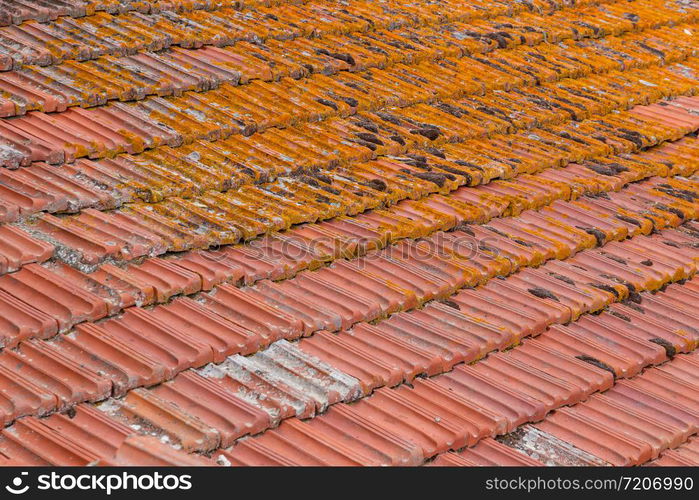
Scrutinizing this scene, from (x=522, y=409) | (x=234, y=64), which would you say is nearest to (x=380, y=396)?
(x=522, y=409)

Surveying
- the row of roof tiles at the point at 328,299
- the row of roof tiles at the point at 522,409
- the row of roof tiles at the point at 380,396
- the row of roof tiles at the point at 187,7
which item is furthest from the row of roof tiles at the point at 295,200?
the row of roof tiles at the point at 187,7

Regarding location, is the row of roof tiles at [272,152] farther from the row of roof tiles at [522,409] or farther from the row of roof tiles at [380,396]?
the row of roof tiles at [522,409]

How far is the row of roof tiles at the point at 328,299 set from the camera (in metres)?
2.85

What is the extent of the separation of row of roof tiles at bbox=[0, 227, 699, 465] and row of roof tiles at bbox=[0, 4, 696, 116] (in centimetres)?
164

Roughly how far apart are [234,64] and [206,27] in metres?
0.39

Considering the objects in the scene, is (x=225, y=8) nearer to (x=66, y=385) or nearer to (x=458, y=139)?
(x=458, y=139)

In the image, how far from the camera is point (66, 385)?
8.98 ft

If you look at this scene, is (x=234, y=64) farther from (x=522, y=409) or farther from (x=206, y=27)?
(x=522, y=409)

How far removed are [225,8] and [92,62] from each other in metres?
1.18

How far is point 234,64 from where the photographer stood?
4762mm

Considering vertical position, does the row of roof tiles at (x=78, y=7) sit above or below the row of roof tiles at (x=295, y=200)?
above

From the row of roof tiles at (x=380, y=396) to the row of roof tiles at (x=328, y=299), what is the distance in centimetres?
5

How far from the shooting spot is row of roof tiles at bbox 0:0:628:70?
14.1 feet

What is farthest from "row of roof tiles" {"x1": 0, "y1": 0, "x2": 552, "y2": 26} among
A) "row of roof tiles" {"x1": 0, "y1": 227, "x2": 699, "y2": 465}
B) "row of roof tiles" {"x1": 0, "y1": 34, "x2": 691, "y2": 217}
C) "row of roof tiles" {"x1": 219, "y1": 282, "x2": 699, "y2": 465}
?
"row of roof tiles" {"x1": 219, "y1": 282, "x2": 699, "y2": 465}
